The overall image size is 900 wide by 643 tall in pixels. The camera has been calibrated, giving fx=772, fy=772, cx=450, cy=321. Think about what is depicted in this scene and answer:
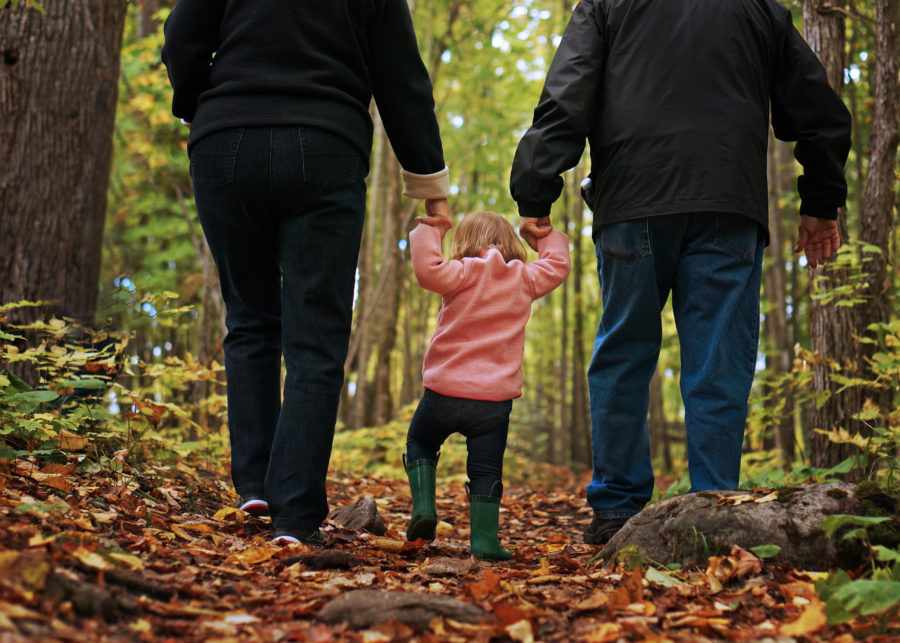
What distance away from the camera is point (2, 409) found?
3420 millimetres

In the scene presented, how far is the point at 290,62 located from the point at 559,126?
48.8 inches

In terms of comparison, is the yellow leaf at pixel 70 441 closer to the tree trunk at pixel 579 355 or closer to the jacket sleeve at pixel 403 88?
the jacket sleeve at pixel 403 88

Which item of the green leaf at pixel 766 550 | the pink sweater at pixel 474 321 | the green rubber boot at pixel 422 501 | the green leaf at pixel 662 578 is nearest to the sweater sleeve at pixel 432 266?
the pink sweater at pixel 474 321

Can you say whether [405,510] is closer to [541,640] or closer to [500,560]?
[500,560]

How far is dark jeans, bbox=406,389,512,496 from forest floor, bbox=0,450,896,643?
1.03 ft

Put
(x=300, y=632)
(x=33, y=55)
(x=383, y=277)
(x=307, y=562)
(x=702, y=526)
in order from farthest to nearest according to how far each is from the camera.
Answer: (x=383, y=277), (x=33, y=55), (x=702, y=526), (x=307, y=562), (x=300, y=632)

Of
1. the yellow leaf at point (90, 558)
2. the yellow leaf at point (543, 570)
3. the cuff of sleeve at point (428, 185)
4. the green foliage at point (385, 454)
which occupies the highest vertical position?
the cuff of sleeve at point (428, 185)

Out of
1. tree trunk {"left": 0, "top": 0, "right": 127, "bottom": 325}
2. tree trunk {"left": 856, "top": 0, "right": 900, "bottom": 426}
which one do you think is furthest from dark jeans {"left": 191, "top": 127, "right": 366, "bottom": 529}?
tree trunk {"left": 856, "top": 0, "right": 900, "bottom": 426}

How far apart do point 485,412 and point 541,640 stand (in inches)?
50.0

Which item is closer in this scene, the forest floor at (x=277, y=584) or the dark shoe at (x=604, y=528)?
the forest floor at (x=277, y=584)

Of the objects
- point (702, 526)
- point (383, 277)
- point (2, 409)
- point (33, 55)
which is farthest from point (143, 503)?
point (383, 277)

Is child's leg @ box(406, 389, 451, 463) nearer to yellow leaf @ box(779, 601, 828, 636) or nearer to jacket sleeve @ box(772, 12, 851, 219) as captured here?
yellow leaf @ box(779, 601, 828, 636)

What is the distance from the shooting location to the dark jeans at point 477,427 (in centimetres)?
308

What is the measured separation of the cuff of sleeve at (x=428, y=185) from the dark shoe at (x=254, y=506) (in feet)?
4.55
